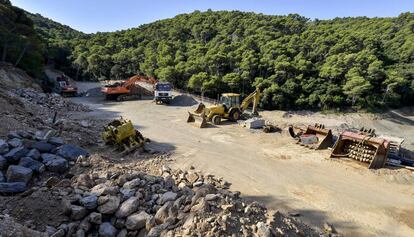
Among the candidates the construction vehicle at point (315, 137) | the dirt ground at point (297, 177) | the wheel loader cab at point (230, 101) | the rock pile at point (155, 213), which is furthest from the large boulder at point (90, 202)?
the wheel loader cab at point (230, 101)

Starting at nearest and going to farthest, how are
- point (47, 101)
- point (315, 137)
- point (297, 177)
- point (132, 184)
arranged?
point (132, 184) < point (297, 177) < point (315, 137) < point (47, 101)

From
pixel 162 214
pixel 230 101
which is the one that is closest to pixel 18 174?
pixel 162 214

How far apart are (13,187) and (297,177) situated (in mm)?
8669

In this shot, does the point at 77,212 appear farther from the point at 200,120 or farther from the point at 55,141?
the point at 200,120

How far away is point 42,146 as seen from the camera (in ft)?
33.9

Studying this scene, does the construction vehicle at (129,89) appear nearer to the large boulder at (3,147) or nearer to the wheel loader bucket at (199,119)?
the wheel loader bucket at (199,119)

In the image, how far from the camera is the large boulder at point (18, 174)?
27.3 feet

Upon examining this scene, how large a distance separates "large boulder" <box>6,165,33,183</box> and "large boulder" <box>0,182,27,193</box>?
0.41 metres

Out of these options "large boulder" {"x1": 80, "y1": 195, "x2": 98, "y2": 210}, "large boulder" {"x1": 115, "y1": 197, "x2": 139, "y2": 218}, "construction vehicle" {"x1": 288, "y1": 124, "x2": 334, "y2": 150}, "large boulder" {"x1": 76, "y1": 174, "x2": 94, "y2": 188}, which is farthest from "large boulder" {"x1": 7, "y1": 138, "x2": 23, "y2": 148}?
"construction vehicle" {"x1": 288, "y1": 124, "x2": 334, "y2": 150}

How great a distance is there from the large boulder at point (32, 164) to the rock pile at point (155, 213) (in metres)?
1.42

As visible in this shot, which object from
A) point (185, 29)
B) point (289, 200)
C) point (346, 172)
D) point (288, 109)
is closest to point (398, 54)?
point (288, 109)

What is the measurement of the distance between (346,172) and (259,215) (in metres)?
6.57

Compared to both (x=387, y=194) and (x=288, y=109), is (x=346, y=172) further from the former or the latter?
(x=288, y=109)

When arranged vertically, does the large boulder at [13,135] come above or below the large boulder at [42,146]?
above
